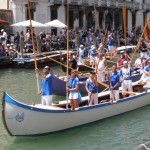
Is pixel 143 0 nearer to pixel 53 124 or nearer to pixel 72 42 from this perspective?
pixel 72 42

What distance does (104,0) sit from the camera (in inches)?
1794

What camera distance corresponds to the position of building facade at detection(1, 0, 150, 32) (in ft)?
118

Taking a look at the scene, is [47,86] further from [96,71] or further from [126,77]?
[126,77]

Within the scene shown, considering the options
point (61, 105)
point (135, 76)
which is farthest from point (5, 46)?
point (61, 105)

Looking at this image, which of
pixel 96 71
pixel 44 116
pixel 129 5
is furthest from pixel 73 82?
pixel 129 5

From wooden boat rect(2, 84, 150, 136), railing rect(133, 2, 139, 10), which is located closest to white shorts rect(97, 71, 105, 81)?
wooden boat rect(2, 84, 150, 136)

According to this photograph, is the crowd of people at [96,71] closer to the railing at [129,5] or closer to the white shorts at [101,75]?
the white shorts at [101,75]

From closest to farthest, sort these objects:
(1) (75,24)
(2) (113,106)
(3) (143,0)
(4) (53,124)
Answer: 1. (4) (53,124)
2. (2) (113,106)
3. (1) (75,24)
4. (3) (143,0)

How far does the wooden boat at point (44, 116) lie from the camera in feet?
35.4

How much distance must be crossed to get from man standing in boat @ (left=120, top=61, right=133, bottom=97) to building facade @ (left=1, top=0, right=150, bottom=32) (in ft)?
50.3

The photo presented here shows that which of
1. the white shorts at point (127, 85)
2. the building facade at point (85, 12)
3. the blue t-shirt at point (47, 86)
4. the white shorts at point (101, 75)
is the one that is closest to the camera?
the blue t-shirt at point (47, 86)

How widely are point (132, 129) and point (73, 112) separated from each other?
6.40 ft

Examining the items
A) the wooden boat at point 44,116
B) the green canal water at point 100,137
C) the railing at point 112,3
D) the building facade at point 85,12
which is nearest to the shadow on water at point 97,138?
the green canal water at point 100,137

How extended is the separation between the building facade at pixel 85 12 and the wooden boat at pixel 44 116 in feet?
58.6
